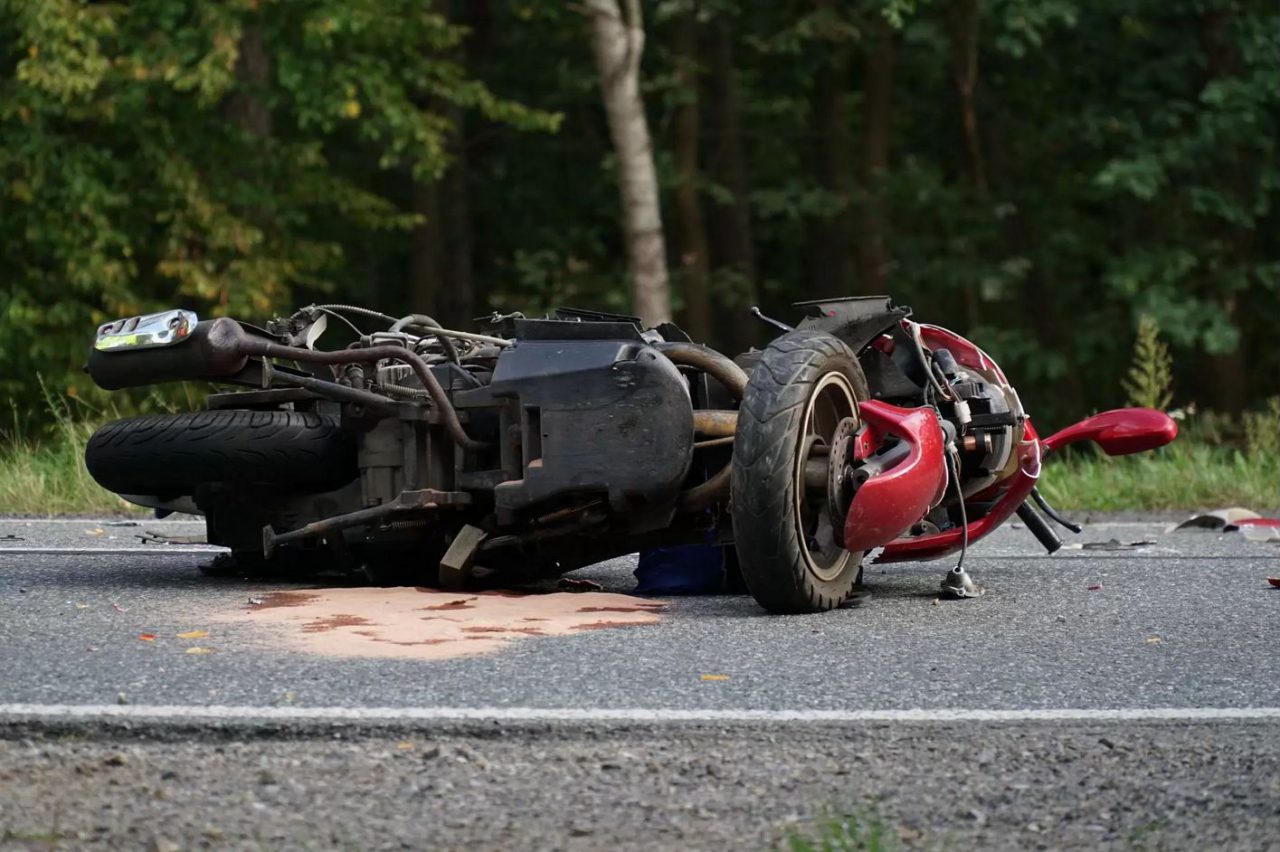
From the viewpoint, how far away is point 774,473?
6141 mm

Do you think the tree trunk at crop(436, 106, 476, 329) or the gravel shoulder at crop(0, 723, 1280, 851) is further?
the tree trunk at crop(436, 106, 476, 329)

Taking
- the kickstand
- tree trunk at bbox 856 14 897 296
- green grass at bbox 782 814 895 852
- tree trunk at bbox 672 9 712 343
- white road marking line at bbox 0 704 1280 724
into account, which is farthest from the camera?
tree trunk at bbox 856 14 897 296

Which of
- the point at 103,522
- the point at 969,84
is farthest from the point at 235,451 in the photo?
the point at 969,84

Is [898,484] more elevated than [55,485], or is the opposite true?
[898,484]

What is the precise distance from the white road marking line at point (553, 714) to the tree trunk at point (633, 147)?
15.9 metres

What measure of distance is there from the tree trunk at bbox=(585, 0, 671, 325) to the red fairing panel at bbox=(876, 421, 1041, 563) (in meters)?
13.2

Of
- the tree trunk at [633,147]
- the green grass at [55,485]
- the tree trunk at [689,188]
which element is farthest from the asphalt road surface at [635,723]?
the tree trunk at [689,188]

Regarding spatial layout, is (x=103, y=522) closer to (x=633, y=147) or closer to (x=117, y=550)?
(x=117, y=550)

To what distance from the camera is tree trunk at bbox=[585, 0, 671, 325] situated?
20.9 metres

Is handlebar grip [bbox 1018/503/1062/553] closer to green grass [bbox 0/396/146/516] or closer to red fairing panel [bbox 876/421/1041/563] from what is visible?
red fairing panel [bbox 876/421/1041/563]

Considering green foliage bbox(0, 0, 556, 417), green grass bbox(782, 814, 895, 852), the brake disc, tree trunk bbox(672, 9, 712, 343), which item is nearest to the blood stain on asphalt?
the brake disc

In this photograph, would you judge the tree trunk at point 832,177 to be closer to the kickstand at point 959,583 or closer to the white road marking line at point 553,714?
the kickstand at point 959,583

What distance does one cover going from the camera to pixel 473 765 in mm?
4320

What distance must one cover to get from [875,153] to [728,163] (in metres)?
1.97
